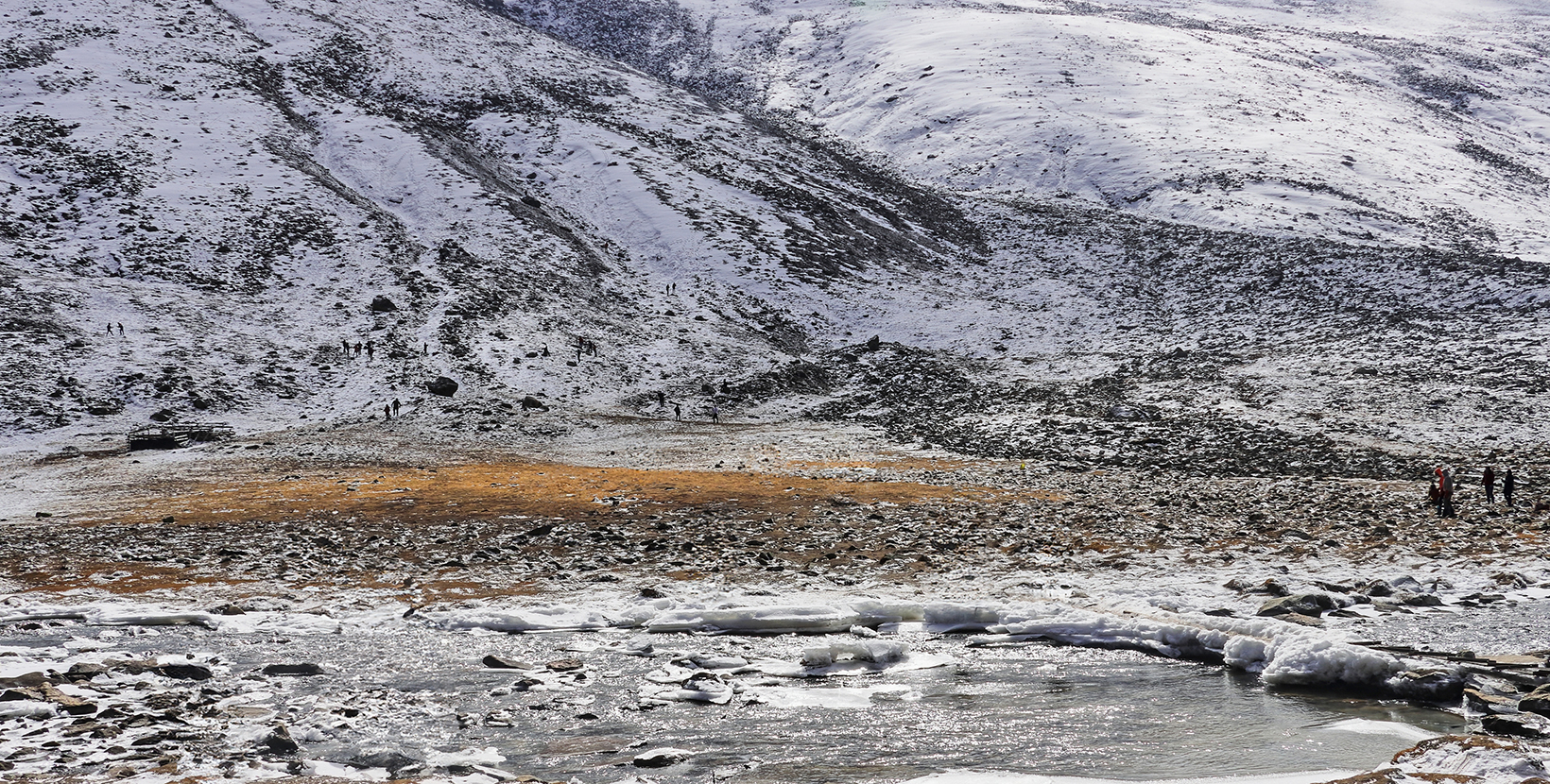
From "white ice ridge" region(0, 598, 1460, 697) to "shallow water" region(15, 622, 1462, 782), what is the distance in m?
0.44

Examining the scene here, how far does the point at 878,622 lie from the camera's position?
1280cm

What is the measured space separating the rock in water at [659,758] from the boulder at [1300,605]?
27.4 ft

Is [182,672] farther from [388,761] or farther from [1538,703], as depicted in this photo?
[1538,703]

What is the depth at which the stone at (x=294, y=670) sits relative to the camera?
34.1ft

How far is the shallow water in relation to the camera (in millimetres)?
8422

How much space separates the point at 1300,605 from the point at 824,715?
7.28m

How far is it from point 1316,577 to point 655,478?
51.0ft

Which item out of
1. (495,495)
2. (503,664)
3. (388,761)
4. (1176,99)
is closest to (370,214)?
(495,495)

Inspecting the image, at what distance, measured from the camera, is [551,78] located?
76250 mm

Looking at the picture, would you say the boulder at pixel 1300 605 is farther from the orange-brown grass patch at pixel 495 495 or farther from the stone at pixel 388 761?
the stone at pixel 388 761

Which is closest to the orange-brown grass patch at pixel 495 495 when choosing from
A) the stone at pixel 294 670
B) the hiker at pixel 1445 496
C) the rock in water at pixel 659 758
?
the hiker at pixel 1445 496

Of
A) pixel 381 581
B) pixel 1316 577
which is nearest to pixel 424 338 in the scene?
pixel 381 581

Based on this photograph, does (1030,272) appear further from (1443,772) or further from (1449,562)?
(1443,772)

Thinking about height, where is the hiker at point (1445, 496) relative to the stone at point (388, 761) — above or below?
above
